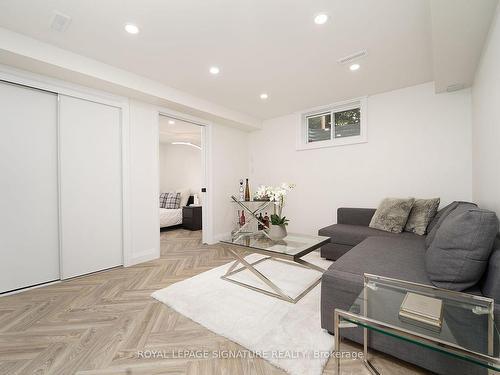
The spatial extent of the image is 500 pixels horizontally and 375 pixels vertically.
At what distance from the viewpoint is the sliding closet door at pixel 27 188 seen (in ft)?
7.16

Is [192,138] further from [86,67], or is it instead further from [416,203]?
[416,203]

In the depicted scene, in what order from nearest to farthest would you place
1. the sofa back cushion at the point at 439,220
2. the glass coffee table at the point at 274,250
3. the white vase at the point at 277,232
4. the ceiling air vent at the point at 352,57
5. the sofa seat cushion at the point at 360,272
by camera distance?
the sofa seat cushion at the point at 360,272 < the sofa back cushion at the point at 439,220 < the glass coffee table at the point at 274,250 < the ceiling air vent at the point at 352,57 < the white vase at the point at 277,232

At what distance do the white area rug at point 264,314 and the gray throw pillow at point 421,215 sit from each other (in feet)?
4.36

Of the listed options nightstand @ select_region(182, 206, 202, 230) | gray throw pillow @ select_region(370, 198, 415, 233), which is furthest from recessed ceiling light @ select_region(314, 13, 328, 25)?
nightstand @ select_region(182, 206, 202, 230)

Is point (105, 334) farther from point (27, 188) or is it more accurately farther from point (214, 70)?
point (214, 70)

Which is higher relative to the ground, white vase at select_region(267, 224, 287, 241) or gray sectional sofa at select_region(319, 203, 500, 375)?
white vase at select_region(267, 224, 287, 241)

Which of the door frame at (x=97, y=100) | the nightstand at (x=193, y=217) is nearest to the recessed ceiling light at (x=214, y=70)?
the door frame at (x=97, y=100)

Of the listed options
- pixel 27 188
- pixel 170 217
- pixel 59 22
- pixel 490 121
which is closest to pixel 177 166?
pixel 170 217

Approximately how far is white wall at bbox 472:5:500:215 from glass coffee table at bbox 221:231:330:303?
1402mm

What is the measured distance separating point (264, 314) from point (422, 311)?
45.1 inches

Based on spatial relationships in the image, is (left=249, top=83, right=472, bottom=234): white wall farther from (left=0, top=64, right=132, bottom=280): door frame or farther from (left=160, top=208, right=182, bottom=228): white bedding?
(left=0, top=64, right=132, bottom=280): door frame

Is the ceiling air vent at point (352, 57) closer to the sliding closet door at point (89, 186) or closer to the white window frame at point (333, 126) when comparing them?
the white window frame at point (333, 126)

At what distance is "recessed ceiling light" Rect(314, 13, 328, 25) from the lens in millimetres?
1781

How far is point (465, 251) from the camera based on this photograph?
3.98 feet
